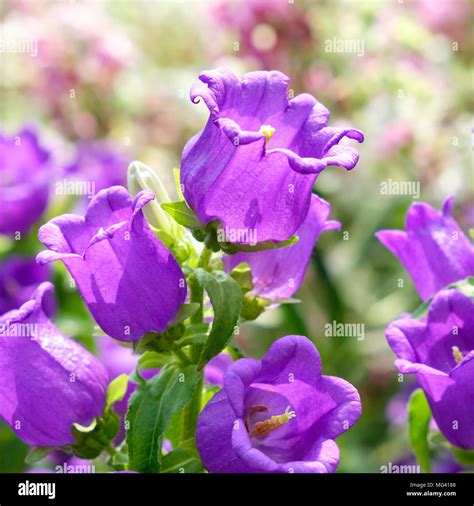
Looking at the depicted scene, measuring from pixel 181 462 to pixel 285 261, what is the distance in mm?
237

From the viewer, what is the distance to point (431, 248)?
3.55ft

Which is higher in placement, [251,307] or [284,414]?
[251,307]

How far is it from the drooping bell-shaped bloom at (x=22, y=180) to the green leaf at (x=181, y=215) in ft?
3.41

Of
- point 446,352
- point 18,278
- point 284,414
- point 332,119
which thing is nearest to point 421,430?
point 446,352

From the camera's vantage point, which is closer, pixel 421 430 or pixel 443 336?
pixel 443 336

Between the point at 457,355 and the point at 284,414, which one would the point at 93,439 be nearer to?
the point at 284,414

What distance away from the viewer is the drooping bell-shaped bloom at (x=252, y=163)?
34.7 inches

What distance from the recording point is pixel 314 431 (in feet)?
2.95

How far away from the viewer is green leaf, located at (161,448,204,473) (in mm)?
918

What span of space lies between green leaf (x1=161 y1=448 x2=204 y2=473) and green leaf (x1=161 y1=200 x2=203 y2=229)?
22cm

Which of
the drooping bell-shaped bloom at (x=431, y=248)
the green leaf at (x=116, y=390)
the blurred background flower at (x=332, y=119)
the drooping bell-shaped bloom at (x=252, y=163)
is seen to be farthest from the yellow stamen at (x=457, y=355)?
the blurred background flower at (x=332, y=119)

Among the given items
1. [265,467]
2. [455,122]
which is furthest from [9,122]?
[265,467]
